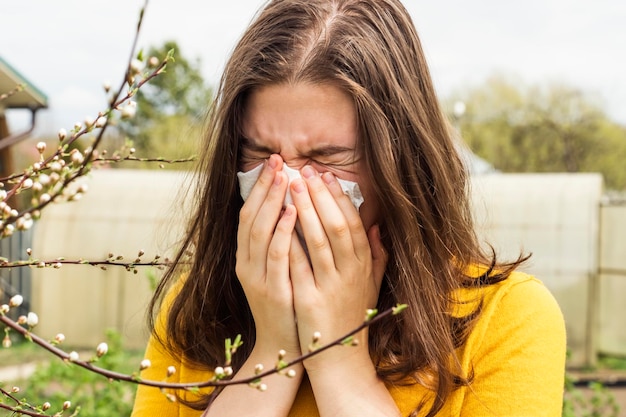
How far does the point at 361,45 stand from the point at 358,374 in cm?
76

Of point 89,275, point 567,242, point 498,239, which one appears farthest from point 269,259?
point 89,275

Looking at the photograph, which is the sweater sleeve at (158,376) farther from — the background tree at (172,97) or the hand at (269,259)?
the background tree at (172,97)

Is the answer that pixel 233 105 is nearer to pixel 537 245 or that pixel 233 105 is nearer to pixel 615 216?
pixel 537 245

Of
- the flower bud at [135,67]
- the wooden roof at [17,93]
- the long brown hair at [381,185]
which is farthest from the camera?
the wooden roof at [17,93]

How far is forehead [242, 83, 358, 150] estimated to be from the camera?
175 centimetres

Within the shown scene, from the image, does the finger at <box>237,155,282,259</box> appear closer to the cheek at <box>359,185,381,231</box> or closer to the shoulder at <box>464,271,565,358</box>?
the cheek at <box>359,185,381,231</box>

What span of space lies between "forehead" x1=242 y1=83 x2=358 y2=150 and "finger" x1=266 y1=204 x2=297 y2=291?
163mm

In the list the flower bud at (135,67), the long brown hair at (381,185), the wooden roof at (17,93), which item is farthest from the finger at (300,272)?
the wooden roof at (17,93)

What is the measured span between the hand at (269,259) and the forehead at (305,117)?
0.20 feet

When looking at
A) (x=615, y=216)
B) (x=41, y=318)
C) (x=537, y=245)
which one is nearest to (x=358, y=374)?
(x=537, y=245)

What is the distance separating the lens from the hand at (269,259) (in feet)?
5.62

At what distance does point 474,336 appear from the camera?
182cm

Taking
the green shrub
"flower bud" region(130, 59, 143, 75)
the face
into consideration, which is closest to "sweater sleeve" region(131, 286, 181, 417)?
the face

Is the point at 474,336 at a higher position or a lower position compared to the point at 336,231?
lower
